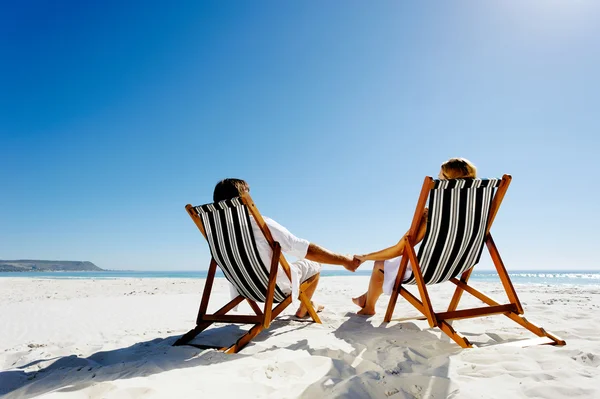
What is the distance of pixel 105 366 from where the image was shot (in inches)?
82.4

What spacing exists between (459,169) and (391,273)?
1.16m

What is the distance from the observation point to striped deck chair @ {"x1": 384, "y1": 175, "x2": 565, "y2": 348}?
8.26 feet

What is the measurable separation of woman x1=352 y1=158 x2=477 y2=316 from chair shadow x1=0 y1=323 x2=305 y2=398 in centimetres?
130

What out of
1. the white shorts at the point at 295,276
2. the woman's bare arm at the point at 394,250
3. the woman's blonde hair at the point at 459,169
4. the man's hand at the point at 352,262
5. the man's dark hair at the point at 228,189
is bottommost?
the white shorts at the point at 295,276

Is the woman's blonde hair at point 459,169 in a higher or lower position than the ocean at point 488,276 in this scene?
higher

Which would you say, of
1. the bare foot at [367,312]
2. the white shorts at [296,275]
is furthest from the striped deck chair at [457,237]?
the bare foot at [367,312]

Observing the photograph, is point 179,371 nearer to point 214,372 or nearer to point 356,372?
point 214,372

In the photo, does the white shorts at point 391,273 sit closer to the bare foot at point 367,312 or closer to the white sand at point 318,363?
the white sand at point 318,363

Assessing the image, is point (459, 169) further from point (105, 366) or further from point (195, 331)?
point (105, 366)

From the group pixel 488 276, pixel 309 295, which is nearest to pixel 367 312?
pixel 309 295

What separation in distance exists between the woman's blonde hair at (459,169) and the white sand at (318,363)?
4.41ft

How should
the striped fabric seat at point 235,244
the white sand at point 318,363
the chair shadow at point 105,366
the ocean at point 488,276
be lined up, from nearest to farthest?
the white sand at point 318,363
the chair shadow at point 105,366
the striped fabric seat at point 235,244
the ocean at point 488,276

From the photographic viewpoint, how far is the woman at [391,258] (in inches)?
110

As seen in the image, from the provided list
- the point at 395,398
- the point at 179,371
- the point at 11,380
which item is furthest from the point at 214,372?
the point at 11,380
